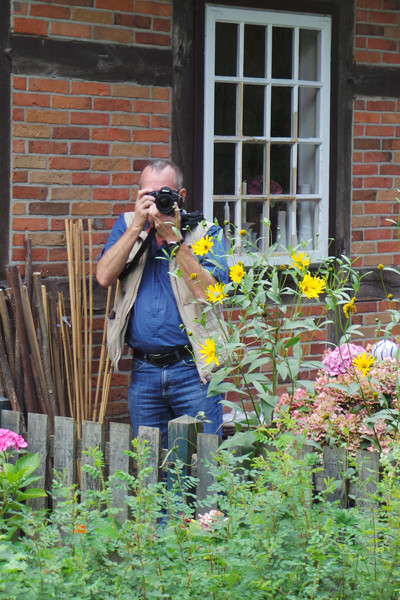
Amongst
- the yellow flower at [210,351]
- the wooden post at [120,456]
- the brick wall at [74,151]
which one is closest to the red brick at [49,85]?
the brick wall at [74,151]

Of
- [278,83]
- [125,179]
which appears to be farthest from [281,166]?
[125,179]

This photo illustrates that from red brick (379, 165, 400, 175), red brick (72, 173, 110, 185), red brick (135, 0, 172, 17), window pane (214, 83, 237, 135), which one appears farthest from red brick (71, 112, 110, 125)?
red brick (379, 165, 400, 175)

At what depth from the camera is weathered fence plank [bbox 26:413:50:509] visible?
3438 mm

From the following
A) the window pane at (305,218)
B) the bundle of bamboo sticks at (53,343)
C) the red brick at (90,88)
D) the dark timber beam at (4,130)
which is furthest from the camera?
the window pane at (305,218)

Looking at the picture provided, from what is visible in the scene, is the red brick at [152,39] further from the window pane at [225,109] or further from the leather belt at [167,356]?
the leather belt at [167,356]

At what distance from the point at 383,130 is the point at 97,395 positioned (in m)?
2.58

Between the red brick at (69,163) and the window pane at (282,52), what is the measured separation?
4.33 ft

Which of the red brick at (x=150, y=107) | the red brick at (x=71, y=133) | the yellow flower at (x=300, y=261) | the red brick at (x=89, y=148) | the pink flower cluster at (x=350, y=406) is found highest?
the red brick at (x=150, y=107)

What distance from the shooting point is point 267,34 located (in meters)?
5.61

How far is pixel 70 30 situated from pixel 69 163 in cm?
67

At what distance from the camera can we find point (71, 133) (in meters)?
5.02

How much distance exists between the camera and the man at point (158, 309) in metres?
3.97

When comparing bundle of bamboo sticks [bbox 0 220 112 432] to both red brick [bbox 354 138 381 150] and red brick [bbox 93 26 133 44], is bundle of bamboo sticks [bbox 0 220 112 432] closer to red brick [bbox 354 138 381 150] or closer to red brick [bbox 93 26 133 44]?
red brick [bbox 93 26 133 44]

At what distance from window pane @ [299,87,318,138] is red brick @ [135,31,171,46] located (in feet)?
3.09
